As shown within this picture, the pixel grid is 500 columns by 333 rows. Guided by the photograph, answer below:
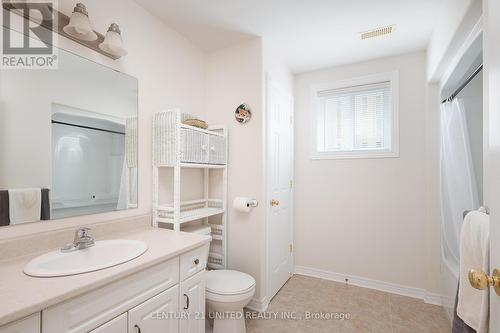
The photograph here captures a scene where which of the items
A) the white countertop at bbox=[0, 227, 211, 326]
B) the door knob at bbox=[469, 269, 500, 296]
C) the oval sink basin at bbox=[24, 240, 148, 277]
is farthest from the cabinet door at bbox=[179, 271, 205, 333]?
the door knob at bbox=[469, 269, 500, 296]

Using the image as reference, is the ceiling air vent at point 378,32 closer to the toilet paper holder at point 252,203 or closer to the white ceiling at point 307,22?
the white ceiling at point 307,22

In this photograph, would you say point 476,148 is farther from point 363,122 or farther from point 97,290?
point 97,290

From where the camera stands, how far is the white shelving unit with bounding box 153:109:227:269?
5.69 feet

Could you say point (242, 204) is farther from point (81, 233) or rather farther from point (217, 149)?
point (81, 233)

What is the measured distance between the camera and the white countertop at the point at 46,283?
740mm

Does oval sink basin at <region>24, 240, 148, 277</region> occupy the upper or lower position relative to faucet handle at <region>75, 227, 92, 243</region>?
lower

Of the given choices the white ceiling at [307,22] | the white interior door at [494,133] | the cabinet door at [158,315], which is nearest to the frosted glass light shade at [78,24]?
the white ceiling at [307,22]

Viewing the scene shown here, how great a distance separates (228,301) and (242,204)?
0.75 m

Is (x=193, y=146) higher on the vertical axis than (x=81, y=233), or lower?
higher

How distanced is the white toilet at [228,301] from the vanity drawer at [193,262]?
26 cm

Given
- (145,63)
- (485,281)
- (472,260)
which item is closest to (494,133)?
(485,281)

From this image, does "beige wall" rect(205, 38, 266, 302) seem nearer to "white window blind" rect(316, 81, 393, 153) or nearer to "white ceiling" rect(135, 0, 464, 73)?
"white ceiling" rect(135, 0, 464, 73)

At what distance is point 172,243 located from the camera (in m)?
1.40

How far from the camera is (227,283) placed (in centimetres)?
175
